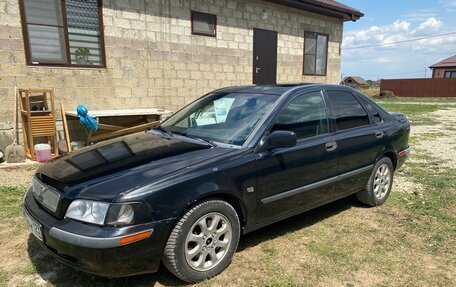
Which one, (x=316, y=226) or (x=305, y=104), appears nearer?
(x=305, y=104)

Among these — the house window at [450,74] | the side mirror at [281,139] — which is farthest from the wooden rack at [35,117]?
the house window at [450,74]

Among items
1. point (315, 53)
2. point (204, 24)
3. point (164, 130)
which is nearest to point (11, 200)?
point (164, 130)

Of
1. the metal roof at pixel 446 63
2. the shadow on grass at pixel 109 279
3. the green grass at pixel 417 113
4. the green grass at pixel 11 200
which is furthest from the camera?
the metal roof at pixel 446 63

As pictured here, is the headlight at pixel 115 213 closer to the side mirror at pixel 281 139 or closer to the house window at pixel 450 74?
the side mirror at pixel 281 139

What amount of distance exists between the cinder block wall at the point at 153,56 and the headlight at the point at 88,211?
203 inches

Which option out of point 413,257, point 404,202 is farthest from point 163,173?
point 404,202

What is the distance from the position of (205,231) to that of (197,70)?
676 cm

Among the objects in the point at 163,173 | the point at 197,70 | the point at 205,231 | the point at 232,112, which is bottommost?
the point at 205,231

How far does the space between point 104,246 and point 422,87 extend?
1448 inches

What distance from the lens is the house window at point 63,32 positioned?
650 cm

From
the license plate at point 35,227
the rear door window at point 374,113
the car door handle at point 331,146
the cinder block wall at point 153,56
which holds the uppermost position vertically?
the cinder block wall at point 153,56

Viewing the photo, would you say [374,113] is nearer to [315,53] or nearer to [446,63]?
[315,53]

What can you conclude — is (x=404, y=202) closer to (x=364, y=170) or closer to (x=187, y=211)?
(x=364, y=170)

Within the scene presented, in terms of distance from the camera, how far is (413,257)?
10.4 ft
